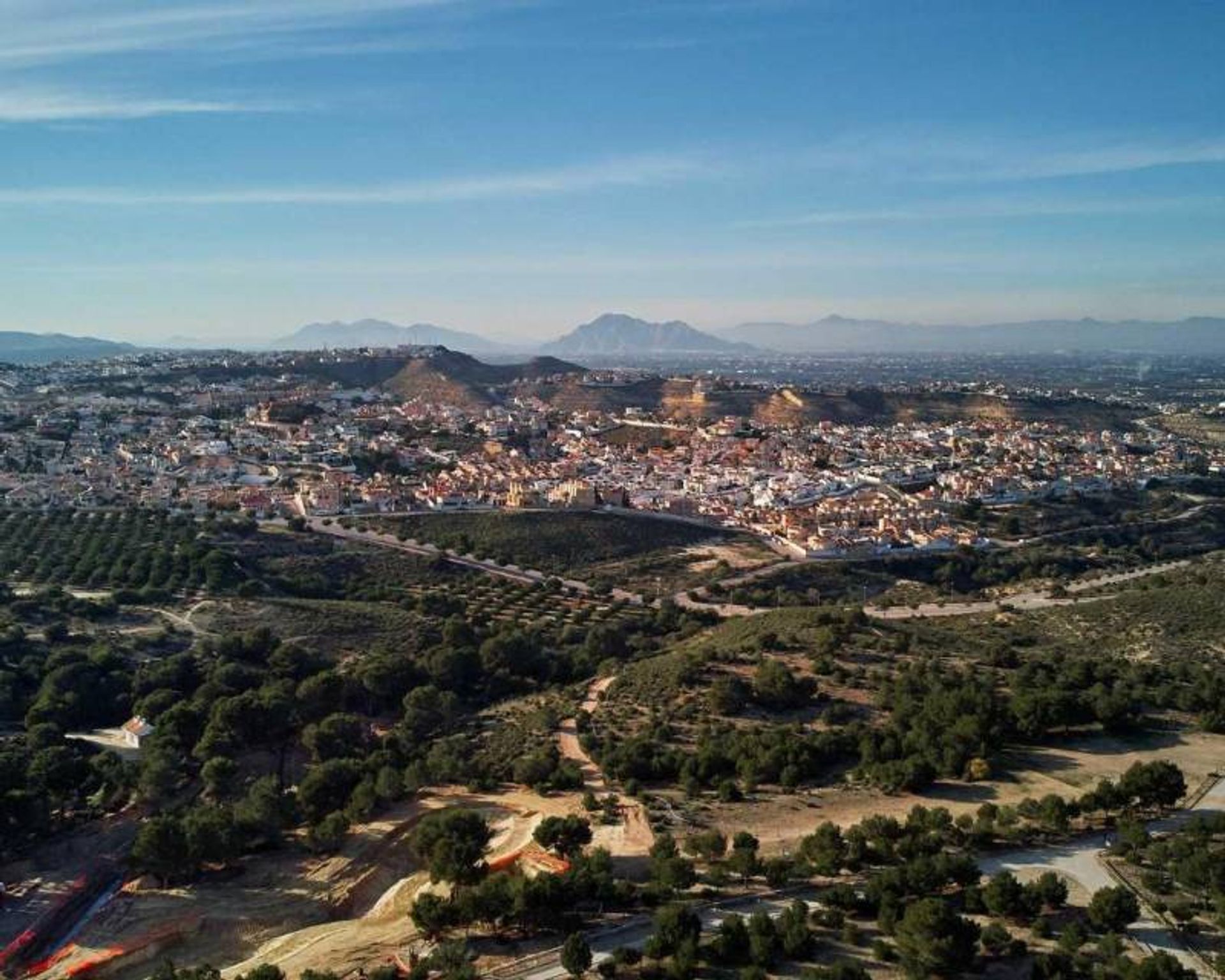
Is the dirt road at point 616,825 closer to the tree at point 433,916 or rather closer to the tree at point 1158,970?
the tree at point 433,916

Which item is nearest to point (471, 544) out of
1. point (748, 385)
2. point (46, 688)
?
point (46, 688)

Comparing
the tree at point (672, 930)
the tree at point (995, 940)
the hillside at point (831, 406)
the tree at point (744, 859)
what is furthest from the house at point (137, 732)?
the hillside at point (831, 406)

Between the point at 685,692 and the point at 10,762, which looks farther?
the point at 685,692

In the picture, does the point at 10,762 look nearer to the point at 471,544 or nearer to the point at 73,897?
the point at 73,897

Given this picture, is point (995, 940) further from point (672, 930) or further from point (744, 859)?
point (672, 930)

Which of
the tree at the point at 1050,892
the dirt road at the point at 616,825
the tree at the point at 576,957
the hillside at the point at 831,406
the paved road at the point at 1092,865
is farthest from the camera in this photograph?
the hillside at the point at 831,406
